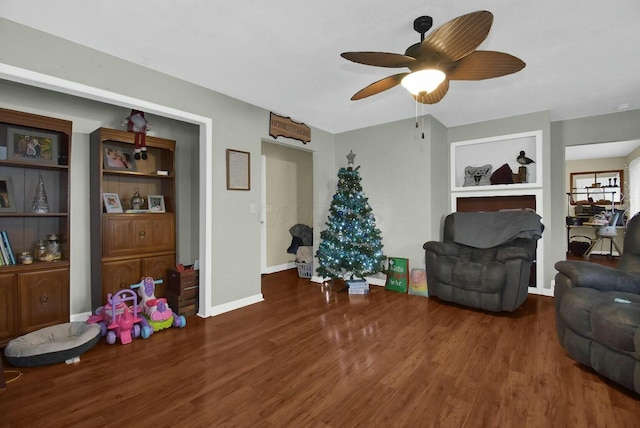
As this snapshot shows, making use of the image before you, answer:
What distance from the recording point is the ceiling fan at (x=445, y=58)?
1618mm

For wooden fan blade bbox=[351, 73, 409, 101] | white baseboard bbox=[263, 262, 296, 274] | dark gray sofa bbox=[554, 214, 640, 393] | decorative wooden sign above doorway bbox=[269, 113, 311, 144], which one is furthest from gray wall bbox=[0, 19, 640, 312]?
dark gray sofa bbox=[554, 214, 640, 393]

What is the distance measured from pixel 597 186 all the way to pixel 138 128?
967 centimetres

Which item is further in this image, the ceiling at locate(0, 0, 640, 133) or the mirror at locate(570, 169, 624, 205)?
the mirror at locate(570, 169, 624, 205)

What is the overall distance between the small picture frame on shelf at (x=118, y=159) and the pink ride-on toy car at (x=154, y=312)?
1.23m

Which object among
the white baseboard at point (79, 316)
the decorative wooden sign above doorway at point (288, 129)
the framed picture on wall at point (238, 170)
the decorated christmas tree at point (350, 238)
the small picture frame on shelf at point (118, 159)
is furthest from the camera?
the decorated christmas tree at point (350, 238)

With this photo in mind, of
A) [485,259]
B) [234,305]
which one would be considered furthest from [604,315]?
[234,305]

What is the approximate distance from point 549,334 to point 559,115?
2.98m

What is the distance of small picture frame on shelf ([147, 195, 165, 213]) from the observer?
11.2 feet

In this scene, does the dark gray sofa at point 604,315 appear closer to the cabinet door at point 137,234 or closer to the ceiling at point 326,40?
the ceiling at point 326,40

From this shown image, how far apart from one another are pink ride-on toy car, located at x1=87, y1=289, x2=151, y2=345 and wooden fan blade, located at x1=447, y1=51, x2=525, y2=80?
321 cm

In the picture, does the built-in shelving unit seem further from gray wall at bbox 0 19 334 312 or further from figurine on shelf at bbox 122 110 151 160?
figurine on shelf at bbox 122 110 151 160

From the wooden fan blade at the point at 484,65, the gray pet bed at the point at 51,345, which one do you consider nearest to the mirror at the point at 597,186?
the wooden fan blade at the point at 484,65

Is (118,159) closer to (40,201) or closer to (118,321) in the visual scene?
(40,201)

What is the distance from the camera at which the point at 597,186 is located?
24.0 feet
